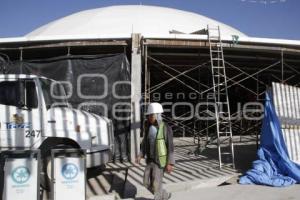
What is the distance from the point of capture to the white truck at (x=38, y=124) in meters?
8.07

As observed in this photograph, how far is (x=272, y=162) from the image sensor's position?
905 cm

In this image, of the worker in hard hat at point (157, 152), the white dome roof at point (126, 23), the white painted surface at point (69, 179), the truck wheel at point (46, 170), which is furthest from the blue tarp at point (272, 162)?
the white dome roof at point (126, 23)

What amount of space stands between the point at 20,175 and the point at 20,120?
245 cm

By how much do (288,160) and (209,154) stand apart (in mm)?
4168

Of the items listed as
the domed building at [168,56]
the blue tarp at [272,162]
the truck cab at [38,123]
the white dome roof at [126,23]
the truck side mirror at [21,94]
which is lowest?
the blue tarp at [272,162]

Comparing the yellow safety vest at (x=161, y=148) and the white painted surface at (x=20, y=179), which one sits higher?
the yellow safety vest at (x=161, y=148)

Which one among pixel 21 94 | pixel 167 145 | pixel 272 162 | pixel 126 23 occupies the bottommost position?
pixel 272 162

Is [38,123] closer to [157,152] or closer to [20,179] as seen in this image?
[20,179]

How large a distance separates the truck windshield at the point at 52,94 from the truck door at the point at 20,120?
36 cm

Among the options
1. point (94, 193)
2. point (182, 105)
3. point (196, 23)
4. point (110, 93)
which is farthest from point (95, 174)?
point (196, 23)

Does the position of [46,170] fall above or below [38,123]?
below

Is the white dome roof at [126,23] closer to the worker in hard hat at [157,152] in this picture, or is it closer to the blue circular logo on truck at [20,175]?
the worker in hard hat at [157,152]

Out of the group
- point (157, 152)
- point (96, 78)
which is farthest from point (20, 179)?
point (96, 78)

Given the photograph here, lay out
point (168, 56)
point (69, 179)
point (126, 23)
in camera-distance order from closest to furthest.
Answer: point (69, 179) → point (168, 56) → point (126, 23)
